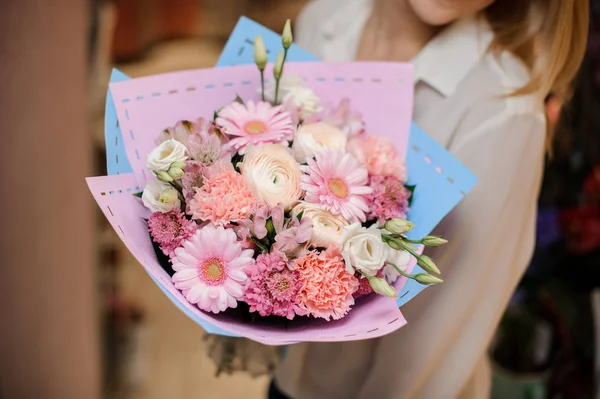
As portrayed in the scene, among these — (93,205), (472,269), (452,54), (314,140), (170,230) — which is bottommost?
(93,205)

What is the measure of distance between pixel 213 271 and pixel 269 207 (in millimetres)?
104

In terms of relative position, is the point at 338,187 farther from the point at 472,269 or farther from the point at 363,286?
the point at 472,269

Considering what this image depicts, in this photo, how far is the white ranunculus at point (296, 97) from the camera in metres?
0.85

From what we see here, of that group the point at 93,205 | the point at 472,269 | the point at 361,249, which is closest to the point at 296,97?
the point at 361,249

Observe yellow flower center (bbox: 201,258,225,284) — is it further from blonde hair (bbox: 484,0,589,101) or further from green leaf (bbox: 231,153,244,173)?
blonde hair (bbox: 484,0,589,101)

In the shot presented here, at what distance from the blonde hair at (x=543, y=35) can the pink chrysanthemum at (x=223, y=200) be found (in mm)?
482

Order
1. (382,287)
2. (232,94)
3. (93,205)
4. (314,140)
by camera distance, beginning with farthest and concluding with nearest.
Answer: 1. (93,205)
2. (232,94)
3. (314,140)
4. (382,287)

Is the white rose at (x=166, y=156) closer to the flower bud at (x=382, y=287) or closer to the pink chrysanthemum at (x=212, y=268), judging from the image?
the pink chrysanthemum at (x=212, y=268)

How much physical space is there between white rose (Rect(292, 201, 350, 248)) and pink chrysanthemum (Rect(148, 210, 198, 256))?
5.4 inches

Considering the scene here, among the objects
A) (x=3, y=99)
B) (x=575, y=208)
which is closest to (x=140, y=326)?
(x=3, y=99)

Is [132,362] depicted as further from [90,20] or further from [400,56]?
[400,56]

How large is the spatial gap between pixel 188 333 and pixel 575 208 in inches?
36.3

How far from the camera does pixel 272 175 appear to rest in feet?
2.41

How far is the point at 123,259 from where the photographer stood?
142cm
